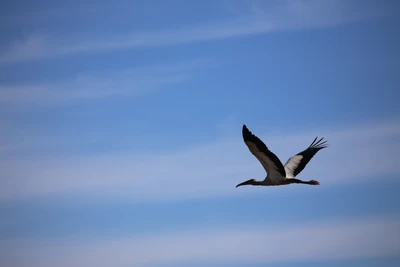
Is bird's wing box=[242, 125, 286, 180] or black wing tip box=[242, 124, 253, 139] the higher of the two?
black wing tip box=[242, 124, 253, 139]

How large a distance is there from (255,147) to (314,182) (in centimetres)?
648

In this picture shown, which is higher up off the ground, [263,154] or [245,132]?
[245,132]

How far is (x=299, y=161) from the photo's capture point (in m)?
45.1

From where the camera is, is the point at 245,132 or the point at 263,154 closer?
the point at 245,132

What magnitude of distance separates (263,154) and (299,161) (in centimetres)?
601

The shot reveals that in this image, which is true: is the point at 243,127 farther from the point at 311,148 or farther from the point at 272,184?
the point at 311,148

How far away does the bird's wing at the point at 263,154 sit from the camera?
38500mm

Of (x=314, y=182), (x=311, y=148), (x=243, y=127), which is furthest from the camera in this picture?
(x=311, y=148)

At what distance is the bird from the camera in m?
38.8

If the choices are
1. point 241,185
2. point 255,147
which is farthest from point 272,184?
point 255,147

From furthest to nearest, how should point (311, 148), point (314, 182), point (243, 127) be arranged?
point (311, 148) → point (314, 182) → point (243, 127)

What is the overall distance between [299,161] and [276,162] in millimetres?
5142

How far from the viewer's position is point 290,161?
45.2 metres

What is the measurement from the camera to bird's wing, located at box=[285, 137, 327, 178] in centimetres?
4428
